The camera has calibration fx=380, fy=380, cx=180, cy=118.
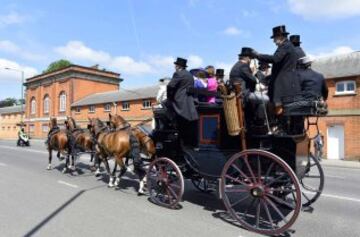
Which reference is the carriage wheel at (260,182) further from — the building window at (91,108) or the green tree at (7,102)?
the green tree at (7,102)

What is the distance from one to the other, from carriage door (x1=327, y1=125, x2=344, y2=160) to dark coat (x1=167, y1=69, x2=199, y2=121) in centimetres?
1844

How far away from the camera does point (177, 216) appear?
6656mm

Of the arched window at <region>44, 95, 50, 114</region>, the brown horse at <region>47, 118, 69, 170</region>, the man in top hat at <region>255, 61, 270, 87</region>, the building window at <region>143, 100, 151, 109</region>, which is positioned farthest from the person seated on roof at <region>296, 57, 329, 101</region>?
the arched window at <region>44, 95, 50, 114</region>

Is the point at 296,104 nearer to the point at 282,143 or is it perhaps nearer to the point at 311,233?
the point at 282,143

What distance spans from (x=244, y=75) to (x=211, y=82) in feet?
4.58

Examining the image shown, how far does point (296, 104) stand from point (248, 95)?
81cm

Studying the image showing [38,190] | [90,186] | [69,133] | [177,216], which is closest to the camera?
[177,216]

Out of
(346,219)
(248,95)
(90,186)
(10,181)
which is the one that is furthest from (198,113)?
(10,181)

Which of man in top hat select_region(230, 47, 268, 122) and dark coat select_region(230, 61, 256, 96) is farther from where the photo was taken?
dark coat select_region(230, 61, 256, 96)

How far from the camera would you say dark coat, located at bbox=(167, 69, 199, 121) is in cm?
702

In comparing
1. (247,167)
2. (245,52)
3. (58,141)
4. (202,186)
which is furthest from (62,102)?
(247,167)

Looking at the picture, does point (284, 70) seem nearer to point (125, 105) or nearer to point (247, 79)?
point (247, 79)

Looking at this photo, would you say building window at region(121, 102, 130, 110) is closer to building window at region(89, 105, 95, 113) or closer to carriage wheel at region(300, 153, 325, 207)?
building window at region(89, 105, 95, 113)

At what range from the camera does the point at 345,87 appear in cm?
2319
